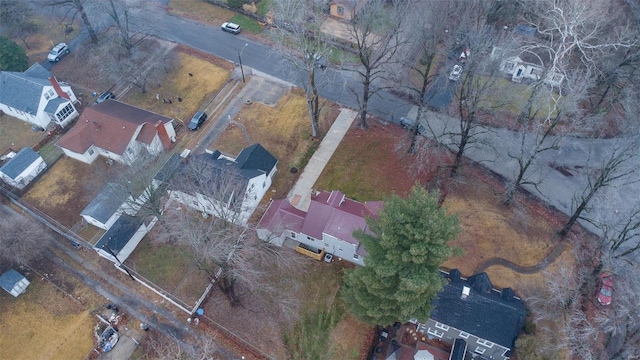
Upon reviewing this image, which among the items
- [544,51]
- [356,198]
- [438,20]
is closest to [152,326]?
[356,198]

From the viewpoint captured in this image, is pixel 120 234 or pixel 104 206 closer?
pixel 120 234

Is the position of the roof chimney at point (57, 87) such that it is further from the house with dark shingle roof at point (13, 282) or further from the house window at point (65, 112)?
the house with dark shingle roof at point (13, 282)

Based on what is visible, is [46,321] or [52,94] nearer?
[46,321]

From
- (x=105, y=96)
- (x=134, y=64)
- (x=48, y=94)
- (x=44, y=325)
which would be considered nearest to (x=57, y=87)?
(x=48, y=94)

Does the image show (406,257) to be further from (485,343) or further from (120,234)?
(120,234)

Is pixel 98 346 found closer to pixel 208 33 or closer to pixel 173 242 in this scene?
pixel 173 242

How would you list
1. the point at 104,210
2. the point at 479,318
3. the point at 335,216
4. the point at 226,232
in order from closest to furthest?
the point at 479,318 → the point at 226,232 → the point at 335,216 → the point at 104,210

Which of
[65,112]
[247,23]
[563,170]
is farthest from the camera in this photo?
[247,23]
